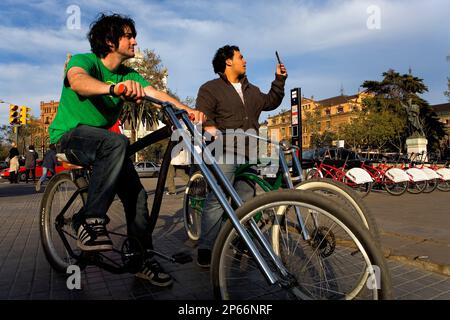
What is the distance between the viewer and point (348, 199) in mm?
2537

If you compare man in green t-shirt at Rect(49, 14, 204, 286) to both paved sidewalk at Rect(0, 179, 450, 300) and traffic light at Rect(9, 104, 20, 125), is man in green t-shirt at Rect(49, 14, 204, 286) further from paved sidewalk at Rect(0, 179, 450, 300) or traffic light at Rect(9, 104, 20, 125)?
traffic light at Rect(9, 104, 20, 125)

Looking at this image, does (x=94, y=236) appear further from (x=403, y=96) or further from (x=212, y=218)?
(x=403, y=96)

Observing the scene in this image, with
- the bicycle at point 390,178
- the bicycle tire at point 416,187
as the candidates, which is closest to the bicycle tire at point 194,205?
the bicycle at point 390,178

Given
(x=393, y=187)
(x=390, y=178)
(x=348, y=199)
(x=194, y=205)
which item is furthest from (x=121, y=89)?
(x=393, y=187)

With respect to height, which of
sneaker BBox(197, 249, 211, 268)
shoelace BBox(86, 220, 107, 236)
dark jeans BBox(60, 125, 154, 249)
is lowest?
sneaker BBox(197, 249, 211, 268)

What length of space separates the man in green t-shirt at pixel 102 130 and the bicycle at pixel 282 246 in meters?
0.18

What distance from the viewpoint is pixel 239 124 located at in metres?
3.49

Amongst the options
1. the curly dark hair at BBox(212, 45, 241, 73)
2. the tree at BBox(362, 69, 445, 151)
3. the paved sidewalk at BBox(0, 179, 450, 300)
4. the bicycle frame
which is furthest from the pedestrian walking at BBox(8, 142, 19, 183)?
the tree at BBox(362, 69, 445, 151)

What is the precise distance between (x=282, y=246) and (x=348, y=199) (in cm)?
62

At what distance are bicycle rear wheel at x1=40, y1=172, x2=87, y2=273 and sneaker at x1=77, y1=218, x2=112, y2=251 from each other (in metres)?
0.42

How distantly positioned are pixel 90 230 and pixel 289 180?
158 centimetres

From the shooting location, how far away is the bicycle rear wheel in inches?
111
